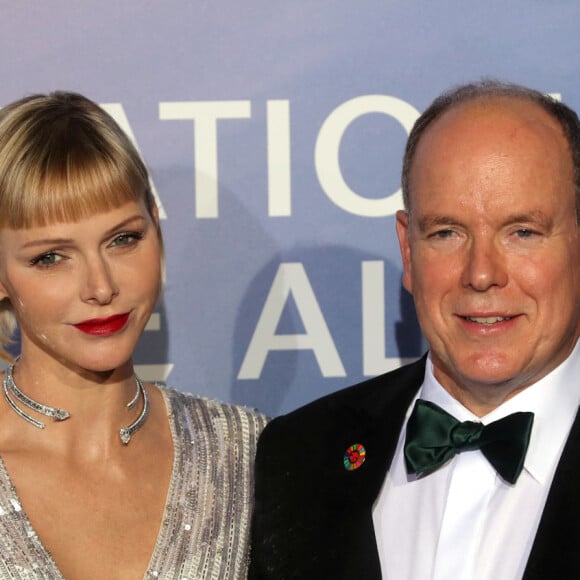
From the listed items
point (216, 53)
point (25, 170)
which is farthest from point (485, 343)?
point (216, 53)

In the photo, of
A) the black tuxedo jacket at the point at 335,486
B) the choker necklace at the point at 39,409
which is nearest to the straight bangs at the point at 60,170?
the choker necklace at the point at 39,409

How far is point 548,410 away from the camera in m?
2.04

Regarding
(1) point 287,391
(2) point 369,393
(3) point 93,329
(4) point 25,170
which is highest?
(4) point 25,170

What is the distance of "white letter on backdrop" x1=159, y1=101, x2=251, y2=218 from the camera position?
2.81 m

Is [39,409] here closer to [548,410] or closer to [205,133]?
[205,133]

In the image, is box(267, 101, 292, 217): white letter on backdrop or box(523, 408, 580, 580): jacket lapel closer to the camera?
box(523, 408, 580, 580): jacket lapel

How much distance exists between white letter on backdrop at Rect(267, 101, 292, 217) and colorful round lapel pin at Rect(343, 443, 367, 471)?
800mm

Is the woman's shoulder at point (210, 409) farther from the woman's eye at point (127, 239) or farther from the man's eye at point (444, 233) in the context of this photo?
the man's eye at point (444, 233)

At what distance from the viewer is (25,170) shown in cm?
212

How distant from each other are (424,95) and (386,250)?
0.39 meters

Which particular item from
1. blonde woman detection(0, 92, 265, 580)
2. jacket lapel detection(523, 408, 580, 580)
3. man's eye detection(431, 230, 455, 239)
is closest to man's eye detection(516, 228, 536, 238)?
man's eye detection(431, 230, 455, 239)

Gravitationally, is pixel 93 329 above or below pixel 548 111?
below

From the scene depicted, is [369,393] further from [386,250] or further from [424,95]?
[424,95]

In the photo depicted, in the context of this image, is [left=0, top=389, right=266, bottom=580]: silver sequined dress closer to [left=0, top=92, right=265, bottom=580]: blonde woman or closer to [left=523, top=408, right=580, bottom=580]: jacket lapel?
[left=0, top=92, right=265, bottom=580]: blonde woman
